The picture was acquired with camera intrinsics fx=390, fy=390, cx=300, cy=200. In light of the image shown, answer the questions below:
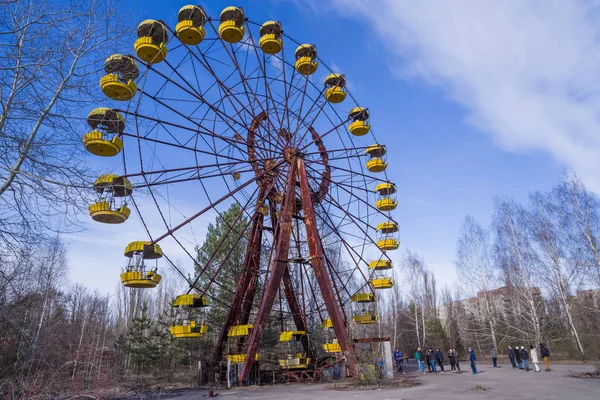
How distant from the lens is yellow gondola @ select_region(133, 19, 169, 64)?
598 inches

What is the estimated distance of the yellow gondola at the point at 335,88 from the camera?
73.9ft

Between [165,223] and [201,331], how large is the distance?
506 centimetres

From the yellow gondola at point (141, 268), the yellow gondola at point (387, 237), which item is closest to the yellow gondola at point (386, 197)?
the yellow gondola at point (387, 237)

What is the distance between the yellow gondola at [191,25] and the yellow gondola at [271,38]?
3.06 meters

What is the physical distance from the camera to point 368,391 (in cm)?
1397

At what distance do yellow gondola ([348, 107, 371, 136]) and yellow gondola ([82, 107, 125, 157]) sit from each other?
12284mm

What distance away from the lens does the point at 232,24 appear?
59.0 feet

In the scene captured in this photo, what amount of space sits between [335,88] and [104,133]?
41.9ft

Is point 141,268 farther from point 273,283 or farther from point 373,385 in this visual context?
point 373,385

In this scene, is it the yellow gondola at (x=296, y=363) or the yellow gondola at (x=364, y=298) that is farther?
the yellow gondola at (x=364, y=298)

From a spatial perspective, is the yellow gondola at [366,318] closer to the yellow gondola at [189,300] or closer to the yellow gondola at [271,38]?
the yellow gondola at [189,300]

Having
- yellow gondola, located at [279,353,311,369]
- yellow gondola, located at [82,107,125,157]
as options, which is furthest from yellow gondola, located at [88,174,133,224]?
yellow gondola, located at [279,353,311,369]

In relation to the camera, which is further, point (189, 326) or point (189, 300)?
point (189, 300)

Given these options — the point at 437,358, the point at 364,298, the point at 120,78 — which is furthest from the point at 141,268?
the point at 437,358
